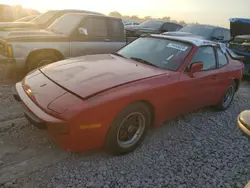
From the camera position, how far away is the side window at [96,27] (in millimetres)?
6031

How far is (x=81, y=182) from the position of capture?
2.56 meters

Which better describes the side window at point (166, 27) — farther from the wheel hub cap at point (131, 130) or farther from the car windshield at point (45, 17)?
the wheel hub cap at point (131, 130)

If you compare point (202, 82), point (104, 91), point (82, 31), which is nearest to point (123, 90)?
point (104, 91)

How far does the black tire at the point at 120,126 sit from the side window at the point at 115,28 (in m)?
3.75

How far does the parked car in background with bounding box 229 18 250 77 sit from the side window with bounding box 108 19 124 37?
12.7 feet

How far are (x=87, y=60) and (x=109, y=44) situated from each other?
8.63 feet

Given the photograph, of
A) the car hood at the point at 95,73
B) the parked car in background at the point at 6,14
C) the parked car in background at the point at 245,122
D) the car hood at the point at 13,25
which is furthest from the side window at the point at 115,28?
the parked car in background at the point at 6,14

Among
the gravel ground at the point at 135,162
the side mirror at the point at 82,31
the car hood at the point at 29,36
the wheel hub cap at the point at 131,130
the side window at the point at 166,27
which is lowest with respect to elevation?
the gravel ground at the point at 135,162

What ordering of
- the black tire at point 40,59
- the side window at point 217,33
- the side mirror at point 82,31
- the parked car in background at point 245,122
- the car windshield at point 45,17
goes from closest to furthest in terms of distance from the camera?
the parked car in background at point 245,122
the black tire at point 40,59
the side mirror at point 82,31
the car windshield at point 45,17
the side window at point 217,33

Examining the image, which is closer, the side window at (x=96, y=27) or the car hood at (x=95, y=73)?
the car hood at (x=95, y=73)

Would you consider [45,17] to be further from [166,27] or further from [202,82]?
[202,82]

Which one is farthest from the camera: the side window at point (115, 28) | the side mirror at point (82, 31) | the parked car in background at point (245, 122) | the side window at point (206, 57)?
the side window at point (115, 28)

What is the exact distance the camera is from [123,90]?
280cm

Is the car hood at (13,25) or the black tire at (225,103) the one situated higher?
the car hood at (13,25)
